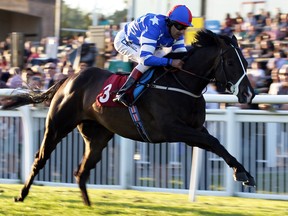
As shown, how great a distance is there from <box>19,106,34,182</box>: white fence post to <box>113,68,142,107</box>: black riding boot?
2434 millimetres

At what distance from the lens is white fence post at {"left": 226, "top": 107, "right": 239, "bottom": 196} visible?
314 inches

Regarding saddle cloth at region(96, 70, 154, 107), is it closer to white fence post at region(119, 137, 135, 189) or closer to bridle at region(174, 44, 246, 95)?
bridle at region(174, 44, 246, 95)

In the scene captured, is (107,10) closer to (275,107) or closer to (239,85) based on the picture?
(275,107)

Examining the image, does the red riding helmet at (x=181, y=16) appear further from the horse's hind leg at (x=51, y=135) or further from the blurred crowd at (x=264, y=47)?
the blurred crowd at (x=264, y=47)

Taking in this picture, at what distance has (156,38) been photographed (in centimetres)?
664

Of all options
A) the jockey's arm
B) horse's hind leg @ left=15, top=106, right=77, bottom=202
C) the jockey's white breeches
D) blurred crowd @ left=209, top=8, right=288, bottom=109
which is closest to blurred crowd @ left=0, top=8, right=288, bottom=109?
blurred crowd @ left=209, top=8, right=288, bottom=109

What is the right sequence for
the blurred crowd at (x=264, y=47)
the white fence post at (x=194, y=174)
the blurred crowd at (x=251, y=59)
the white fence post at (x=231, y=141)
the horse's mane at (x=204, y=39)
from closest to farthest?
the horse's mane at (x=204, y=39), the white fence post at (x=194, y=174), the white fence post at (x=231, y=141), the blurred crowd at (x=264, y=47), the blurred crowd at (x=251, y=59)

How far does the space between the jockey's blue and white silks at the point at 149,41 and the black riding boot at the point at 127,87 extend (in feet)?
0.23

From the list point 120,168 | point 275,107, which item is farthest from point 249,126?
point 120,168

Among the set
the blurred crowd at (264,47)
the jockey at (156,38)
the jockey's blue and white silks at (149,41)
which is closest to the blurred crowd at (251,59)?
the blurred crowd at (264,47)

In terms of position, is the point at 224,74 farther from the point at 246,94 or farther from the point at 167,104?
the point at 167,104

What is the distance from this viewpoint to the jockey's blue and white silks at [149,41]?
6.62m

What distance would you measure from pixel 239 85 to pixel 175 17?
855mm

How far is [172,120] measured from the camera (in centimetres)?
660
